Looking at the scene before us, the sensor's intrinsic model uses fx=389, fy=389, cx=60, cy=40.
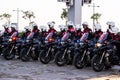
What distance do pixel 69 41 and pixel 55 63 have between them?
1069 mm

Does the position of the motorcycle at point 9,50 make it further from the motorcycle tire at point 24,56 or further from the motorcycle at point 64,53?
the motorcycle at point 64,53

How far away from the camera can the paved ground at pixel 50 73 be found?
11.7 m

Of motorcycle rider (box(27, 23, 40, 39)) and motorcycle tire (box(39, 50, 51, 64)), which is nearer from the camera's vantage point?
motorcycle tire (box(39, 50, 51, 64))

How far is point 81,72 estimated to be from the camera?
13.2m

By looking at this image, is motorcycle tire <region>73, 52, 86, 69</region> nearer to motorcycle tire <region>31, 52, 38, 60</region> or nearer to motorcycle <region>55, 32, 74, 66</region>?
motorcycle <region>55, 32, 74, 66</region>

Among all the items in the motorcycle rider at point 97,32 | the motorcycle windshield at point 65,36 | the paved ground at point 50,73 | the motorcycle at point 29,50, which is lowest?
the paved ground at point 50,73

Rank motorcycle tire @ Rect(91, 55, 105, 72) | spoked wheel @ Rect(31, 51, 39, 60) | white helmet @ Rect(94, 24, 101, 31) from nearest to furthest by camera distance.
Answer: motorcycle tire @ Rect(91, 55, 105, 72) < white helmet @ Rect(94, 24, 101, 31) < spoked wheel @ Rect(31, 51, 39, 60)

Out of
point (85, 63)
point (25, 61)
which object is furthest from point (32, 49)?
point (85, 63)

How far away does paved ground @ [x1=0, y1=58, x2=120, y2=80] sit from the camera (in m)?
11.7

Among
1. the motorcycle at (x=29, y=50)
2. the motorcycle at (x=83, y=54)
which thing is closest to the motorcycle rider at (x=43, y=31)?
the motorcycle at (x=29, y=50)

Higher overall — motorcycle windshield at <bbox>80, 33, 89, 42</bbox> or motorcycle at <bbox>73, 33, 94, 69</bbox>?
motorcycle windshield at <bbox>80, 33, 89, 42</bbox>

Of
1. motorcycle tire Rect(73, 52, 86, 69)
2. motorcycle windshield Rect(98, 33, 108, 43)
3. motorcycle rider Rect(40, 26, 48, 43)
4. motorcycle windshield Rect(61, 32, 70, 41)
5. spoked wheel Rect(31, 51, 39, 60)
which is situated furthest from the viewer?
motorcycle rider Rect(40, 26, 48, 43)

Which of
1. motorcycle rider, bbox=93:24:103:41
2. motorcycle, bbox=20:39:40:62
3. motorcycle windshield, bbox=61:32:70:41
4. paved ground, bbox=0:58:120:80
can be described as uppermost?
Answer: motorcycle rider, bbox=93:24:103:41

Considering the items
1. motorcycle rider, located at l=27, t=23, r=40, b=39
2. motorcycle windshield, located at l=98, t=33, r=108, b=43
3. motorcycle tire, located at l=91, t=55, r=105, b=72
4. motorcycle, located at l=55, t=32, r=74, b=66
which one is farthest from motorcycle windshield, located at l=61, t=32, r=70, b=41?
motorcycle tire, located at l=91, t=55, r=105, b=72
